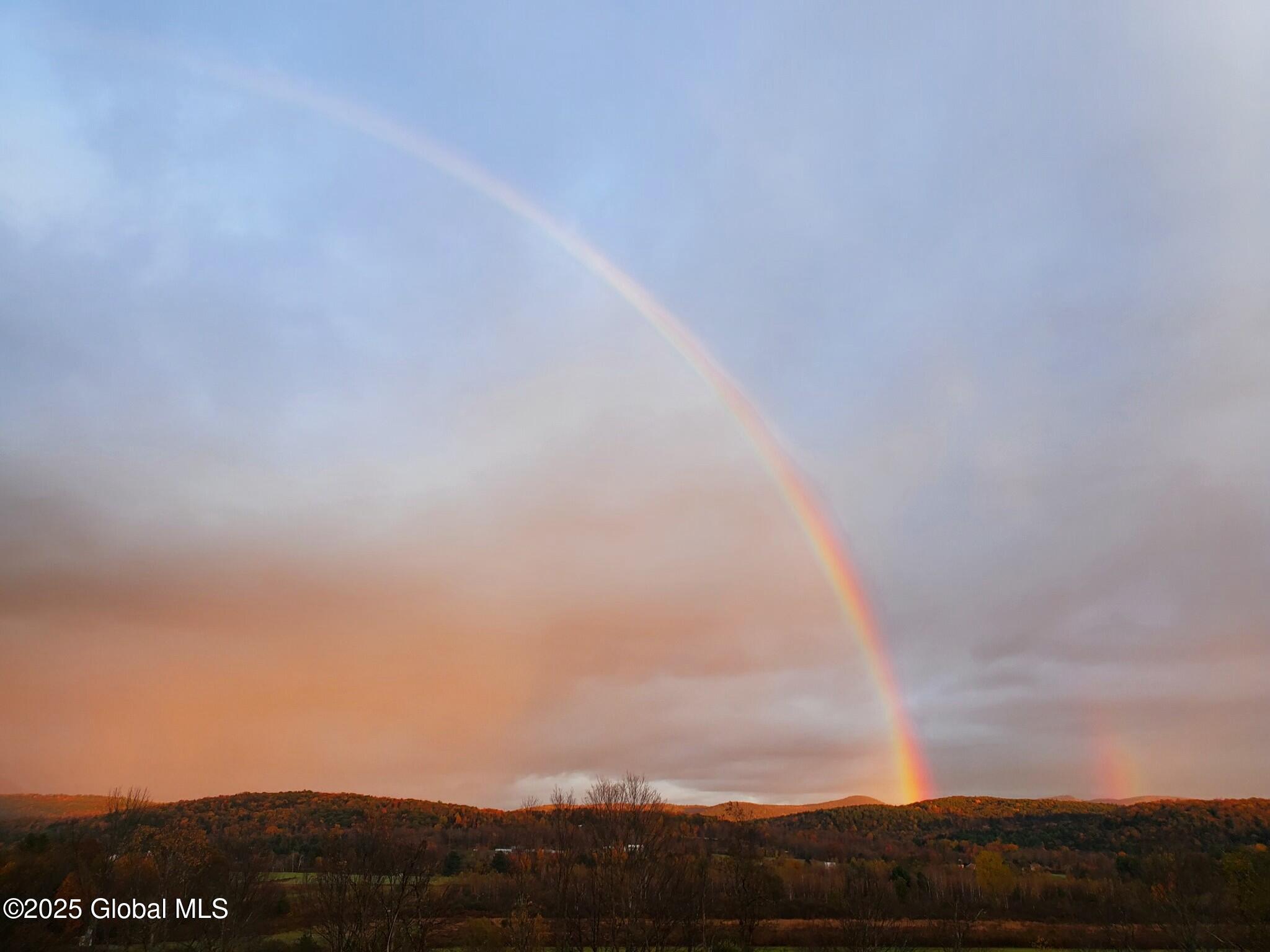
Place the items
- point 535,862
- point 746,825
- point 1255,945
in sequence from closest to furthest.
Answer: point 1255,945 → point 535,862 → point 746,825

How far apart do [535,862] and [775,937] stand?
41.9 m

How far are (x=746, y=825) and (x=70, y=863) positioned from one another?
97.6 m

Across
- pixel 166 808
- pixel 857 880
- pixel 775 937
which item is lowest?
pixel 775 937

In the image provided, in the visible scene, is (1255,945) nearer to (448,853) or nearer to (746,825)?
(746,825)

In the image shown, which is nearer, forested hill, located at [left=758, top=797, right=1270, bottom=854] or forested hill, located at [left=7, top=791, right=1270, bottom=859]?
forested hill, located at [left=7, top=791, right=1270, bottom=859]

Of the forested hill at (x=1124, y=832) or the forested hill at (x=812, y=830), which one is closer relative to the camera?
the forested hill at (x=812, y=830)

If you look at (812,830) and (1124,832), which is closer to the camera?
(1124,832)

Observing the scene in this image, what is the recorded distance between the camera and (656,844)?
205ft

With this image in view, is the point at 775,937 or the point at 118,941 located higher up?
the point at 118,941

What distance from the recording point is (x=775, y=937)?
85.4m

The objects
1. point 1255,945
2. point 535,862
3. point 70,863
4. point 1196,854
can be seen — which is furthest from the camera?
point 535,862

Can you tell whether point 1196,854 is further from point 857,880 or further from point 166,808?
point 166,808

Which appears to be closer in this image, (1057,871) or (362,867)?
(362,867)

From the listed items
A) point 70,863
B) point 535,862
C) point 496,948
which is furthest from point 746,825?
point 70,863
